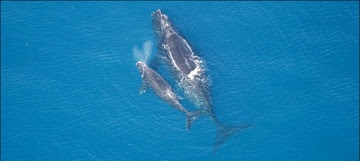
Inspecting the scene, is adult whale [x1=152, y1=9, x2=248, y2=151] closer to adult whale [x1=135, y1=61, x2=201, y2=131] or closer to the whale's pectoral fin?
adult whale [x1=135, y1=61, x2=201, y2=131]

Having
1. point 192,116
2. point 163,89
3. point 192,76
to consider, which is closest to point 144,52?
point 163,89

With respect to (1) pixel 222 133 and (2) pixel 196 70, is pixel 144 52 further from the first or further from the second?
(1) pixel 222 133

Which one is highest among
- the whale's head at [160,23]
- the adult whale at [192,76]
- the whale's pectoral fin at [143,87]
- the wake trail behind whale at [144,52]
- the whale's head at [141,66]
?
the whale's head at [160,23]

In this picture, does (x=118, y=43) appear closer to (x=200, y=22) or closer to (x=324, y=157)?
(x=200, y=22)

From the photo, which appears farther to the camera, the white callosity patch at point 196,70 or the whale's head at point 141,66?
the whale's head at point 141,66

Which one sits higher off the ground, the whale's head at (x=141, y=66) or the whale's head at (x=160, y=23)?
the whale's head at (x=160, y=23)

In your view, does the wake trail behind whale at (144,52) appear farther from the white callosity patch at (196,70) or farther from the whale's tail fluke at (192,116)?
the whale's tail fluke at (192,116)

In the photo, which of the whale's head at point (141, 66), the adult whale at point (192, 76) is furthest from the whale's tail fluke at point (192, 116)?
the whale's head at point (141, 66)

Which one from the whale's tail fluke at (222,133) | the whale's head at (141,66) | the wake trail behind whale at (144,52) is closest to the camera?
the whale's tail fluke at (222,133)

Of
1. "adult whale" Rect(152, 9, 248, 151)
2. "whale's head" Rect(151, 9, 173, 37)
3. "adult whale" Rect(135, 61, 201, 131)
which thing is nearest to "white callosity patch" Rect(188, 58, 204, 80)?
"adult whale" Rect(152, 9, 248, 151)
